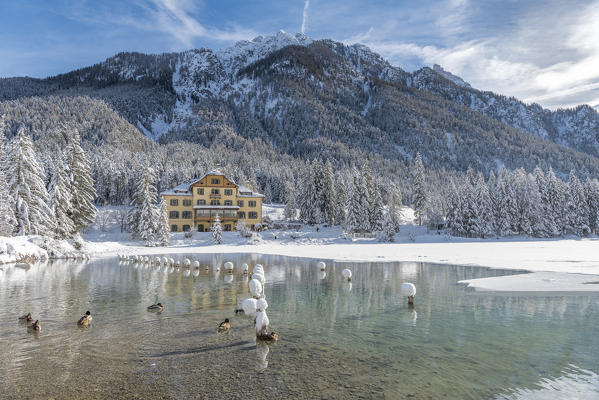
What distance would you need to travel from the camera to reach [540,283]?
21250mm

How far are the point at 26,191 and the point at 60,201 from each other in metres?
5.77

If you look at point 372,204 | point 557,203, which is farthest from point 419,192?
point 557,203

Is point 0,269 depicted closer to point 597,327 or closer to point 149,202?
point 149,202

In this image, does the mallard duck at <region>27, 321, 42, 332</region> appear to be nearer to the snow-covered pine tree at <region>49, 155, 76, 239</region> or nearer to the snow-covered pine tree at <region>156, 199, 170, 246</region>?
the snow-covered pine tree at <region>49, 155, 76, 239</region>

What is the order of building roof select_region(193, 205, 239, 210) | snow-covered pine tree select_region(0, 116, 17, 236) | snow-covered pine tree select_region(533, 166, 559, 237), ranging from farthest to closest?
building roof select_region(193, 205, 239, 210) → snow-covered pine tree select_region(533, 166, 559, 237) → snow-covered pine tree select_region(0, 116, 17, 236)

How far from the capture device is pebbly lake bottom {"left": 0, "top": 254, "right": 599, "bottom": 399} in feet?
27.2

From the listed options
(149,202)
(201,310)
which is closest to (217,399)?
(201,310)

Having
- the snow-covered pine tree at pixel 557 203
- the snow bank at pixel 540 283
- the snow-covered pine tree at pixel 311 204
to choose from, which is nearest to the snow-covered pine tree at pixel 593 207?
the snow-covered pine tree at pixel 557 203

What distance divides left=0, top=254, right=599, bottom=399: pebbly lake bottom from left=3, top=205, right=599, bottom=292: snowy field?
597cm

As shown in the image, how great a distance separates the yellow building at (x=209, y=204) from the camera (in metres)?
75.2

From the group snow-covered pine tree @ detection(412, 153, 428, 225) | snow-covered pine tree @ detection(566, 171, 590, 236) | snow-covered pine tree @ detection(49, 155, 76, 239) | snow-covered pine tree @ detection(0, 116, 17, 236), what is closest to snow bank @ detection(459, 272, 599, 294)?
snow-covered pine tree @ detection(0, 116, 17, 236)

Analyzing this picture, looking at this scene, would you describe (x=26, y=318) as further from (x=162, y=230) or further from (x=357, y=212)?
(x=357, y=212)

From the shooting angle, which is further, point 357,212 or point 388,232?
point 357,212

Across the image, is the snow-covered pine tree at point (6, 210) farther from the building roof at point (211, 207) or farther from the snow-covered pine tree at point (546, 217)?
the snow-covered pine tree at point (546, 217)
